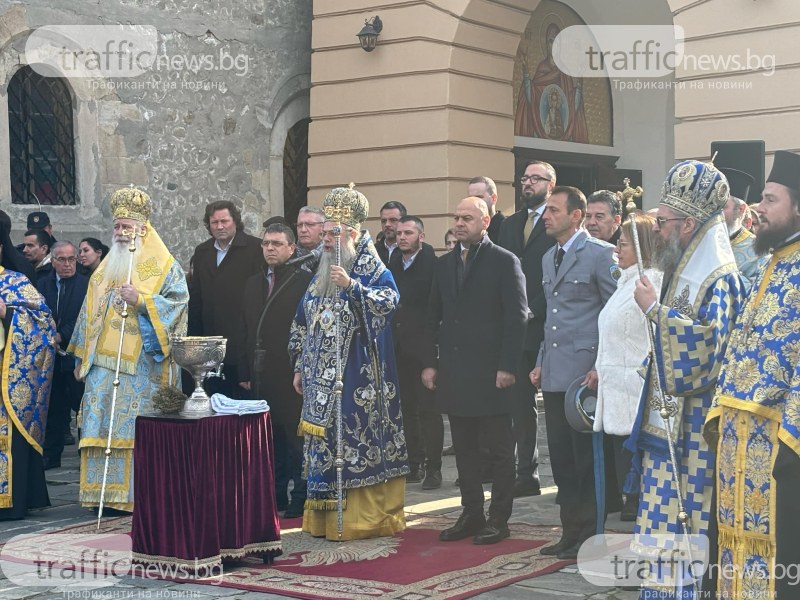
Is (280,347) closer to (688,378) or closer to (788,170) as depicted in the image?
(688,378)

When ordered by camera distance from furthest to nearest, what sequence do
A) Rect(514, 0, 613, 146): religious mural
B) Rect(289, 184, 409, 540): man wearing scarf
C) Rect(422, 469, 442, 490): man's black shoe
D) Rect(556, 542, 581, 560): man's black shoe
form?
Rect(514, 0, 613, 146): religious mural < Rect(422, 469, 442, 490): man's black shoe < Rect(289, 184, 409, 540): man wearing scarf < Rect(556, 542, 581, 560): man's black shoe

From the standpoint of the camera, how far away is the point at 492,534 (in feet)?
22.6

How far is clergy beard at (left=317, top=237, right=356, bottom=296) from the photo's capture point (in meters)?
7.25

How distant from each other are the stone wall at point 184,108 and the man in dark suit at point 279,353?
4382 millimetres

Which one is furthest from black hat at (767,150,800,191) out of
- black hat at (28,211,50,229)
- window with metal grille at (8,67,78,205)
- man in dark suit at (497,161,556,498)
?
window with metal grille at (8,67,78,205)

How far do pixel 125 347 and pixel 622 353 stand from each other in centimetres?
353

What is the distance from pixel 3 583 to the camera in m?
6.22

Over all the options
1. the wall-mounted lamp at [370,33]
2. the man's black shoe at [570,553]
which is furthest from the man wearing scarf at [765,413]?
the wall-mounted lamp at [370,33]

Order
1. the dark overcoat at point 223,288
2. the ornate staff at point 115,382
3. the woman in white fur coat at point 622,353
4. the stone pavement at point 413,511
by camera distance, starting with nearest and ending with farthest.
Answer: the stone pavement at point 413,511
the woman in white fur coat at point 622,353
the ornate staff at point 115,382
the dark overcoat at point 223,288

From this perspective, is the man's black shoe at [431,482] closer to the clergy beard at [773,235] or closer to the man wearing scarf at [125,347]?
the man wearing scarf at [125,347]

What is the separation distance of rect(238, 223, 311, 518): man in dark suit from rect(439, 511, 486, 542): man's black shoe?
4.64 ft

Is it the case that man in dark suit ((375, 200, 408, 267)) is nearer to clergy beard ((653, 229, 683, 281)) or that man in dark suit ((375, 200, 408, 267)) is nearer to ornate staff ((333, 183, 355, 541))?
ornate staff ((333, 183, 355, 541))

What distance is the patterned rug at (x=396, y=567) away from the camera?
5.93m

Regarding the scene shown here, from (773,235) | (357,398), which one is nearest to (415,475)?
(357,398)
